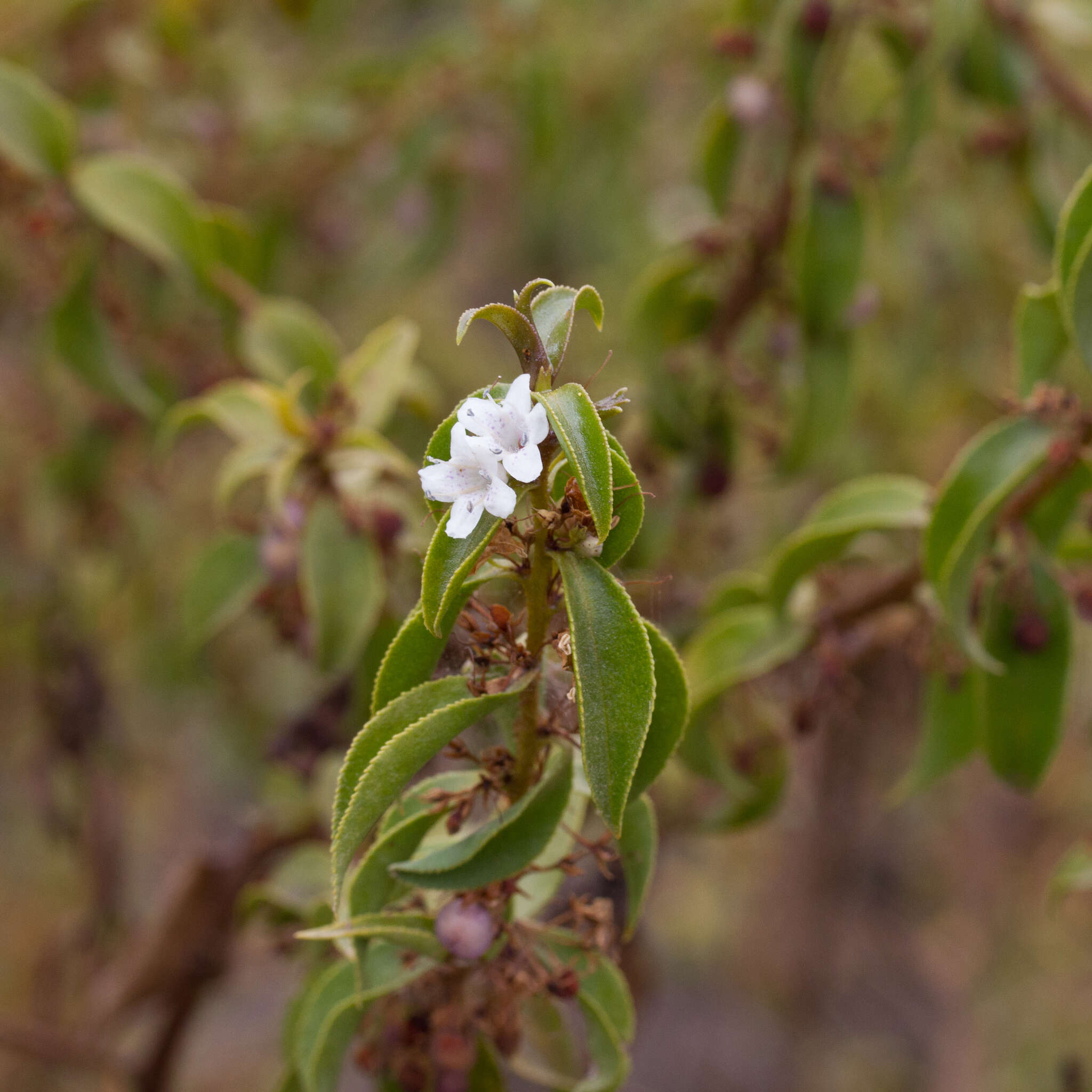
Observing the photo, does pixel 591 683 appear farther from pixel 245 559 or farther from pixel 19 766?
pixel 19 766

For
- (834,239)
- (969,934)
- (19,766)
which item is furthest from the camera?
(969,934)

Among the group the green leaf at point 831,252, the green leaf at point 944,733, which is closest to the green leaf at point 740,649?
the green leaf at point 944,733

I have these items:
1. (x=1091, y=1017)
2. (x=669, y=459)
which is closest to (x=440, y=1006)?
(x=669, y=459)

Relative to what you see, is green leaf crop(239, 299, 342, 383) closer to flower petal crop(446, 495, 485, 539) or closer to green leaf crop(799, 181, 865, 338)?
green leaf crop(799, 181, 865, 338)

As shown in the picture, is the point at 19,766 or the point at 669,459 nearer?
the point at 669,459

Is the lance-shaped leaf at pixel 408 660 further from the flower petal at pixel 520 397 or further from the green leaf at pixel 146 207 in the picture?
the green leaf at pixel 146 207

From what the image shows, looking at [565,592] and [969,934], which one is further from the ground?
[565,592]
